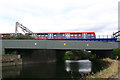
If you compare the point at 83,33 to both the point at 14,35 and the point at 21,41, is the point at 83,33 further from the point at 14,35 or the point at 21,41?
the point at 14,35

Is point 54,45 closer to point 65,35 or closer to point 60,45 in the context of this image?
point 60,45

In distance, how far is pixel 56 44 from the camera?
96.2ft

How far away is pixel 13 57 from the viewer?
92.1ft

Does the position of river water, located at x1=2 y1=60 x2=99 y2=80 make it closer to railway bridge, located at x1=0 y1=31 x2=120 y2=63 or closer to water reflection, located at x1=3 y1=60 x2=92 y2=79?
water reflection, located at x1=3 y1=60 x2=92 y2=79

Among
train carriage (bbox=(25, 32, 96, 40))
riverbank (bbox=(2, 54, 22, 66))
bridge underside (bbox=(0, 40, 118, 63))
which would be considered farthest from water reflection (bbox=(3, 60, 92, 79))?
train carriage (bbox=(25, 32, 96, 40))

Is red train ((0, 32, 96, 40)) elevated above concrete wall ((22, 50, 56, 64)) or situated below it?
above

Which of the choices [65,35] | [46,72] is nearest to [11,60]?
[46,72]

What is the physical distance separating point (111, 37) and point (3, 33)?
35.3m

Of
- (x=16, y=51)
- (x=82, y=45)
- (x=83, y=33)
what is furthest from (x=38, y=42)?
(x=83, y=33)

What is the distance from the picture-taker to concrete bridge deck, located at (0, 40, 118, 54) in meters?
28.5

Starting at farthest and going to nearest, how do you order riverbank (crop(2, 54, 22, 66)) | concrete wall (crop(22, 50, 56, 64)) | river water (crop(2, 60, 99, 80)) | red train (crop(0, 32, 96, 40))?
1. red train (crop(0, 32, 96, 40))
2. concrete wall (crop(22, 50, 56, 64))
3. riverbank (crop(2, 54, 22, 66))
4. river water (crop(2, 60, 99, 80))

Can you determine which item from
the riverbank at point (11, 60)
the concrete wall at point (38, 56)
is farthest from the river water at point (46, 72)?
the concrete wall at point (38, 56)

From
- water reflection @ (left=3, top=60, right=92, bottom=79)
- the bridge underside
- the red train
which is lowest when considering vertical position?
water reflection @ (left=3, top=60, right=92, bottom=79)

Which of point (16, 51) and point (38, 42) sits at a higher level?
point (38, 42)
